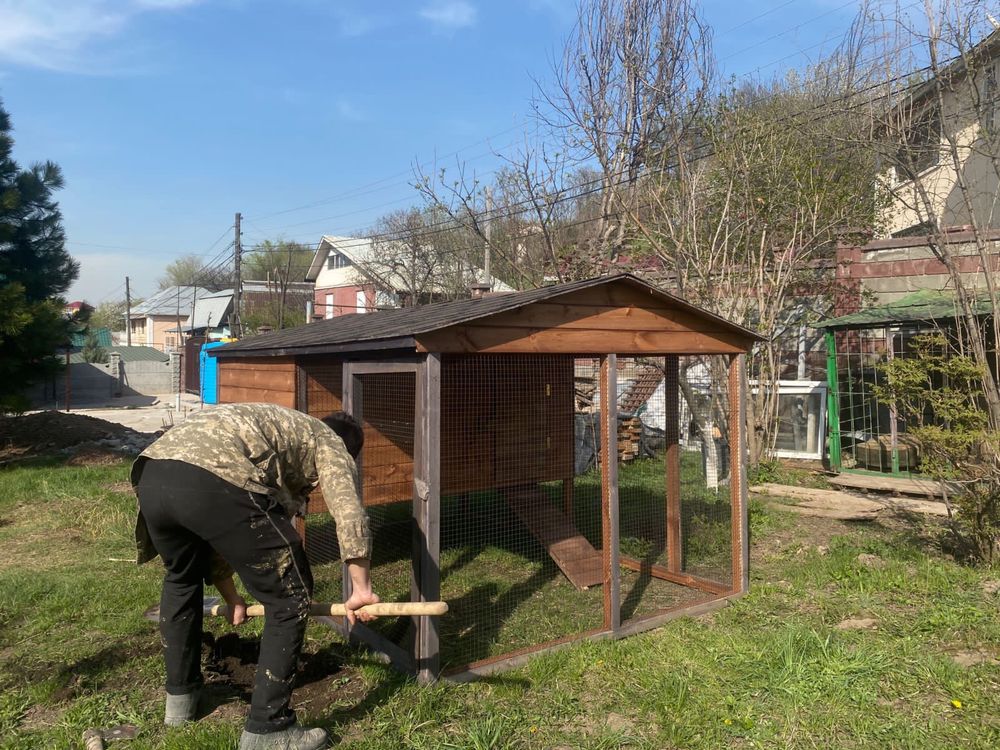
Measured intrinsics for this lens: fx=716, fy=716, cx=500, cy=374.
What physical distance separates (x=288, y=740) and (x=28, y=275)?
1101 cm

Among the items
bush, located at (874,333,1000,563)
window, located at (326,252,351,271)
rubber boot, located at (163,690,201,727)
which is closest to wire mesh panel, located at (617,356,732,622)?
bush, located at (874,333,1000,563)

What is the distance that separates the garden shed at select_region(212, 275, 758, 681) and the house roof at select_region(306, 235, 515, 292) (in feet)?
53.2

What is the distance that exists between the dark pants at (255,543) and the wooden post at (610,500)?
6.59ft

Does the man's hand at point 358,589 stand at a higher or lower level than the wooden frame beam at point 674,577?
higher

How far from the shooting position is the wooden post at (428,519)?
3.67m

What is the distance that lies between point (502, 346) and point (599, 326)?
0.72 m

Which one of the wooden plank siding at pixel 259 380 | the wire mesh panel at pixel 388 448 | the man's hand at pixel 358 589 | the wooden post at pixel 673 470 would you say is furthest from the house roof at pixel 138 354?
the man's hand at pixel 358 589

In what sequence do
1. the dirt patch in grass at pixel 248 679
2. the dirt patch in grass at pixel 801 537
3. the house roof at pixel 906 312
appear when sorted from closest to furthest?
the dirt patch in grass at pixel 248 679
the dirt patch in grass at pixel 801 537
the house roof at pixel 906 312

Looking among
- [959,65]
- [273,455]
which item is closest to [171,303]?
[959,65]

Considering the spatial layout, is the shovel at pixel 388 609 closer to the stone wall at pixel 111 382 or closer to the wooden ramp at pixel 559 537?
the wooden ramp at pixel 559 537

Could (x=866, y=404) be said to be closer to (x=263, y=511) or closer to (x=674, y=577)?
(x=674, y=577)

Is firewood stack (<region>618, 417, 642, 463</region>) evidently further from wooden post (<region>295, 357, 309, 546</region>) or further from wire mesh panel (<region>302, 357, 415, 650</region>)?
wooden post (<region>295, 357, 309, 546</region>)

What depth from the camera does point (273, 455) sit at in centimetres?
294

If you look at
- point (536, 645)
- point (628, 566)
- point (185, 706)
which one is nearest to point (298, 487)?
point (185, 706)
